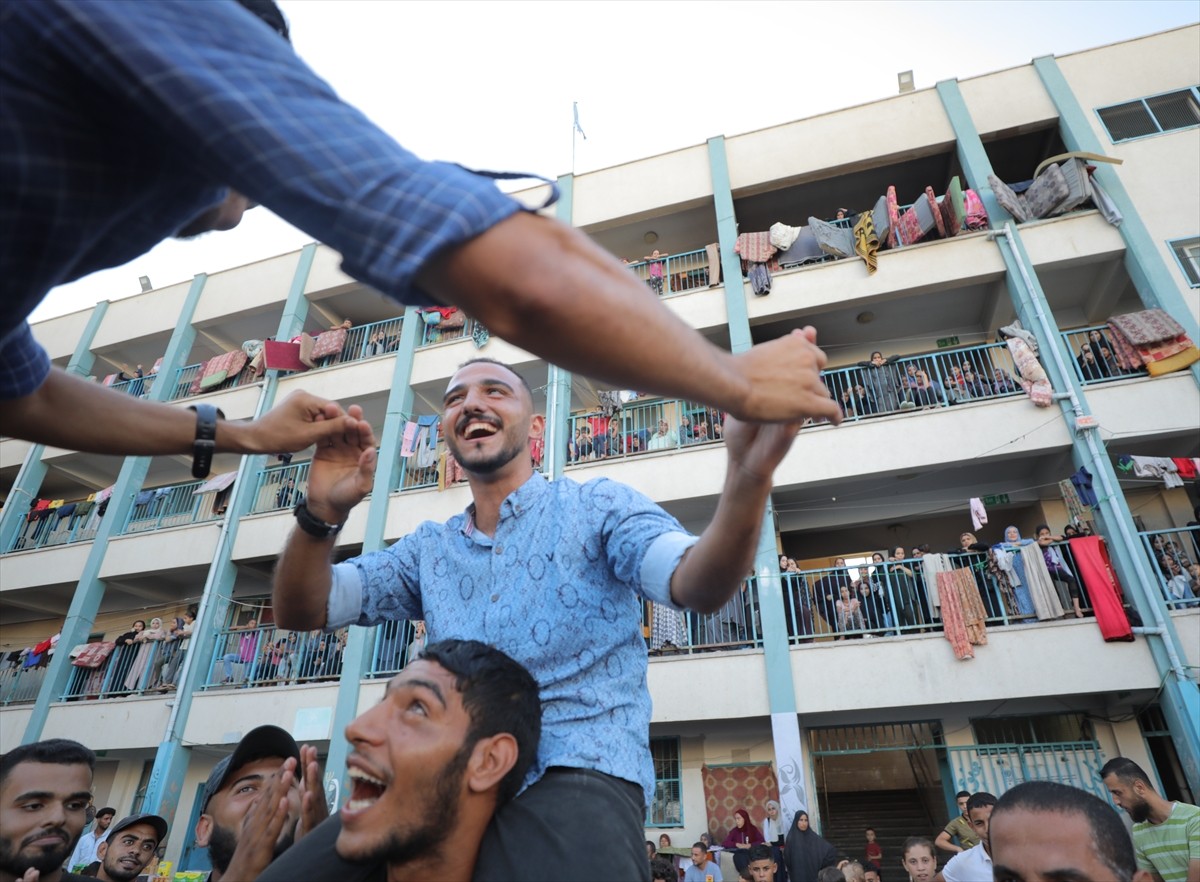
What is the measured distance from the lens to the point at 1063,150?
14.8 metres

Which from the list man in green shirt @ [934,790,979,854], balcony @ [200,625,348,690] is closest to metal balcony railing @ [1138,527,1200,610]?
man in green shirt @ [934,790,979,854]

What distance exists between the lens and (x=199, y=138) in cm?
82

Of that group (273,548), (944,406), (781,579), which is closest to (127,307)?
(273,548)

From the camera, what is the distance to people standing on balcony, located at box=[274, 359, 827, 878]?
144cm

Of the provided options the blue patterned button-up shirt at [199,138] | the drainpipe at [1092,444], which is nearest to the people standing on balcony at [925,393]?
the drainpipe at [1092,444]

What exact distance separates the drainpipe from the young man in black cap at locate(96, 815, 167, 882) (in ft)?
39.4

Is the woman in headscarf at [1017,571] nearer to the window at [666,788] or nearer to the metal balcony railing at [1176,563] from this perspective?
the metal balcony railing at [1176,563]

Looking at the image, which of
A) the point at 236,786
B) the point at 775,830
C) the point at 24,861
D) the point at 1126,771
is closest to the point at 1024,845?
the point at 236,786

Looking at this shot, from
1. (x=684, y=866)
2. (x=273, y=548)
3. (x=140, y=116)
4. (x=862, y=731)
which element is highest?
(x=273, y=548)

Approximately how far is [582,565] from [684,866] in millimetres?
11674

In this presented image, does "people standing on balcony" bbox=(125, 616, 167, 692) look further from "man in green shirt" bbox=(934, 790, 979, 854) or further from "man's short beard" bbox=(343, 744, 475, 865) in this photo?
"man's short beard" bbox=(343, 744, 475, 865)

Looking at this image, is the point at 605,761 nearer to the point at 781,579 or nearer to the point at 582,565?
the point at 582,565

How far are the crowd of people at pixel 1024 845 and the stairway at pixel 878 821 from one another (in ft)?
0.54

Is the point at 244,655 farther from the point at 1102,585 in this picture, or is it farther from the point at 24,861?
the point at 1102,585
